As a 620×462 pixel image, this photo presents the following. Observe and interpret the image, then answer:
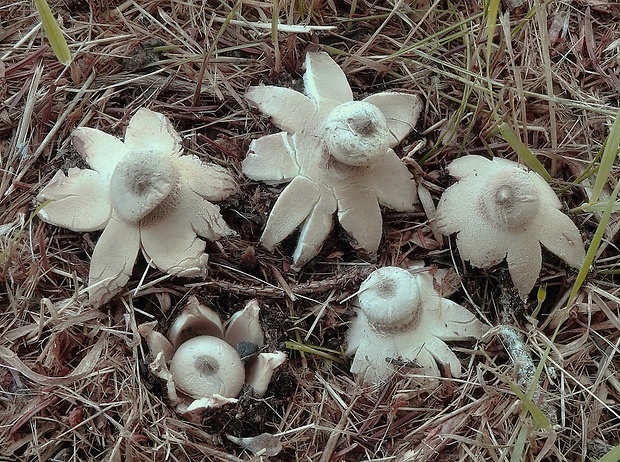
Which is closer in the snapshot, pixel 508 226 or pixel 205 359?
pixel 205 359

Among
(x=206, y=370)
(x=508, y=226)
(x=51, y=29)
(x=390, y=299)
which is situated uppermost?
(x=51, y=29)

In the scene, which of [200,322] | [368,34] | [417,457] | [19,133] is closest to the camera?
[417,457]

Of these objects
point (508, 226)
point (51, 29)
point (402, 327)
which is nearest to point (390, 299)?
point (402, 327)

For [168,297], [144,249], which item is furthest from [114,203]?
[168,297]

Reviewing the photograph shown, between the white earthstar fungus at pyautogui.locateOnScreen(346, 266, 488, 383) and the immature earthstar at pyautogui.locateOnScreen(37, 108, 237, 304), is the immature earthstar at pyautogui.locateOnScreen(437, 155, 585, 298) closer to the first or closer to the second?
the white earthstar fungus at pyautogui.locateOnScreen(346, 266, 488, 383)

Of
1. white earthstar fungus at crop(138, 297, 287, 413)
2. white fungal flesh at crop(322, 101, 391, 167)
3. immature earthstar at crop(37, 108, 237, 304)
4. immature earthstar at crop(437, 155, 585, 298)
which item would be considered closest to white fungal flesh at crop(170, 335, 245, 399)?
white earthstar fungus at crop(138, 297, 287, 413)

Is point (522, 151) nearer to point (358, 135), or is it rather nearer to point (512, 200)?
point (512, 200)

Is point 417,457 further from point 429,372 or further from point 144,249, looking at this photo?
point 144,249
